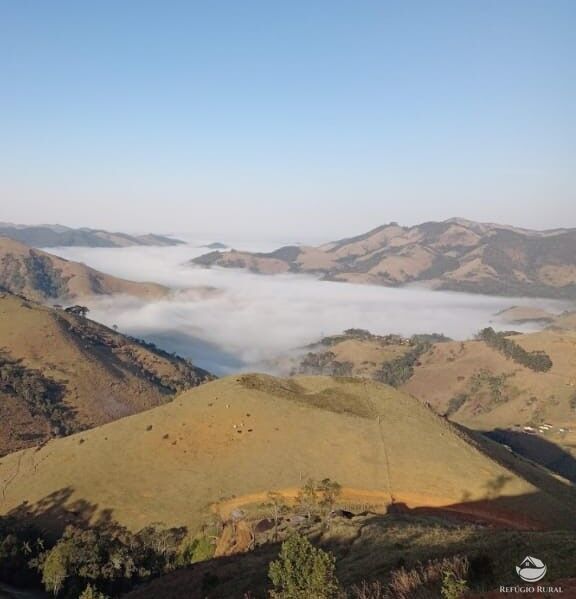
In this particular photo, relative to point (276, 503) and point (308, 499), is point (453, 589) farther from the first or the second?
point (308, 499)

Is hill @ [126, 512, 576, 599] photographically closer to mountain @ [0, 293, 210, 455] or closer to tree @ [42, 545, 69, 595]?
tree @ [42, 545, 69, 595]

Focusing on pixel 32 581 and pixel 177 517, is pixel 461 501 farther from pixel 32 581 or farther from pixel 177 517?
pixel 32 581

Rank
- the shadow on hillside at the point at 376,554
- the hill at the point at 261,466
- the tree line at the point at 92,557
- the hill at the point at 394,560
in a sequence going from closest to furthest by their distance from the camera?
1. the hill at the point at 394,560
2. the shadow on hillside at the point at 376,554
3. the tree line at the point at 92,557
4. the hill at the point at 261,466

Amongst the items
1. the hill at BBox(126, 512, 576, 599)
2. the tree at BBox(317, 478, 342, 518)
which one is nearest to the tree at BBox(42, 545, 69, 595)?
the hill at BBox(126, 512, 576, 599)

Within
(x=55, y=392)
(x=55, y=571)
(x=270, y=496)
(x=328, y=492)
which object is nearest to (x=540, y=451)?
(x=328, y=492)

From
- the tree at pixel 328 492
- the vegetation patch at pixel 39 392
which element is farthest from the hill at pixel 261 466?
the vegetation patch at pixel 39 392

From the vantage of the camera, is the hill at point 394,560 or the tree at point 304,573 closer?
the hill at point 394,560

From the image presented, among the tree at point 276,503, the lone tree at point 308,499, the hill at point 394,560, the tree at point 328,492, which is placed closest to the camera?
the hill at point 394,560

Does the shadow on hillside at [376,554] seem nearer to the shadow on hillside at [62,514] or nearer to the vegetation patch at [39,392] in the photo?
the shadow on hillside at [62,514]
